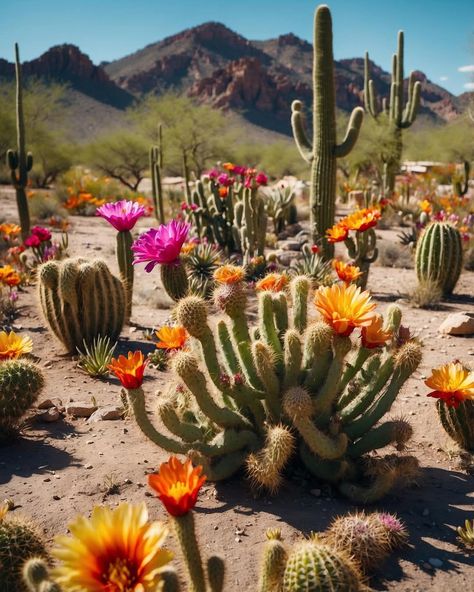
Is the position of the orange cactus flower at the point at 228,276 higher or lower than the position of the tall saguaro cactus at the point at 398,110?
lower

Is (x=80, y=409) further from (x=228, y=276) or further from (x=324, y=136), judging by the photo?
(x=324, y=136)

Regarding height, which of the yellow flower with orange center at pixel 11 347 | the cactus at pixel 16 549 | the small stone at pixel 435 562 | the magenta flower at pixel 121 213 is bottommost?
the small stone at pixel 435 562

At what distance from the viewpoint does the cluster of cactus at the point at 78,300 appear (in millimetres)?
5609

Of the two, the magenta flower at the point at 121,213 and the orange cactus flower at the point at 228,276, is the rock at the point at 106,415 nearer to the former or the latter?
the orange cactus flower at the point at 228,276

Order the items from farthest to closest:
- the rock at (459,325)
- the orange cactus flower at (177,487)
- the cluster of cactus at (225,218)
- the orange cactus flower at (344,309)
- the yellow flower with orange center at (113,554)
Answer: the cluster of cactus at (225,218), the rock at (459,325), the orange cactus flower at (344,309), the orange cactus flower at (177,487), the yellow flower with orange center at (113,554)

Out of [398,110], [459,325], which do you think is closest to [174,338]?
[459,325]

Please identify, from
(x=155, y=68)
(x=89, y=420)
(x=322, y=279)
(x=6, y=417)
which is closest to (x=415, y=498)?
(x=89, y=420)

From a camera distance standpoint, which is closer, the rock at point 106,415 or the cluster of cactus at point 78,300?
the rock at point 106,415

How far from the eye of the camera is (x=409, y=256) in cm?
1107

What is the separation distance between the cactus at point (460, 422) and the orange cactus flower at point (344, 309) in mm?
1300

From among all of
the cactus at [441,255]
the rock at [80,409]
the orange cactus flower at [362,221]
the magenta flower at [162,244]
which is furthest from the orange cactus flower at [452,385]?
the cactus at [441,255]

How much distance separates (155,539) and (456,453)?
2.90 metres

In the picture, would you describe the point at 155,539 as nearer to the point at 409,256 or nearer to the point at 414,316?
the point at 414,316

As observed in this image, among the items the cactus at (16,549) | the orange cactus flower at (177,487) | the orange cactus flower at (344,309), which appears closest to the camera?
the orange cactus flower at (177,487)
